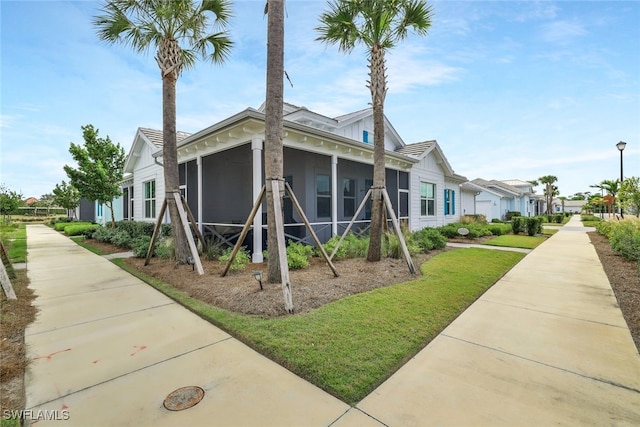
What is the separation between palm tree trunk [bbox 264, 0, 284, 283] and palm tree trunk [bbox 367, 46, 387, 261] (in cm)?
300

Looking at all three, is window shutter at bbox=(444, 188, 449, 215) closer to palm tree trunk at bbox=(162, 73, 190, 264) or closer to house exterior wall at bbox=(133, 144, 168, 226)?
palm tree trunk at bbox=(162, 73, 190, 264)

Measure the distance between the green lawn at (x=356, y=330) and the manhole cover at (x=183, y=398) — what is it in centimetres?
81

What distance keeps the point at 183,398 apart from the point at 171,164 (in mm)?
6328

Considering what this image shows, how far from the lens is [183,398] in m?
2.35

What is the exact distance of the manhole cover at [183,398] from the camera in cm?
225

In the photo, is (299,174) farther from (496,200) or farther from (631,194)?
(496,200)

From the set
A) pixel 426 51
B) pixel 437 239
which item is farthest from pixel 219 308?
pixel 426 51

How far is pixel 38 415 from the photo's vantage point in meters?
2.17

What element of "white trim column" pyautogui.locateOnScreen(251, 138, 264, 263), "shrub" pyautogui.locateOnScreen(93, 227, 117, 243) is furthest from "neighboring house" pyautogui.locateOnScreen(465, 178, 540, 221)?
"shrub" pyautogui.locateOnScreen(93, 227, 117, 243)

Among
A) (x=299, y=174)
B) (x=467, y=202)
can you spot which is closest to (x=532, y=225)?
(x=467, y=202)

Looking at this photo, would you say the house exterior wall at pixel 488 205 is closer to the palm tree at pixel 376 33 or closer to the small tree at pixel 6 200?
the palm tree at pixel 376 33

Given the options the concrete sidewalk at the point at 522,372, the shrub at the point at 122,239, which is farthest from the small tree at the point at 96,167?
the concrete sidewalk at the point at 522,372

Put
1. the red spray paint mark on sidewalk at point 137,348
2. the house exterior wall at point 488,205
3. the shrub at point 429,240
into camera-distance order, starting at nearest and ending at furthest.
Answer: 1. the red spray paint mark on sidewalk at point 137,348
2. the shrub at point 429,240
3. the house exterior wall at point 488,205

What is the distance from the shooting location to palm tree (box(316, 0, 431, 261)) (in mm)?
7086
